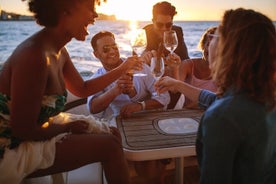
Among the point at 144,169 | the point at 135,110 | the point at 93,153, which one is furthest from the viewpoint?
the point at 144,169

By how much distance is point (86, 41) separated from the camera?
16828 millimetres

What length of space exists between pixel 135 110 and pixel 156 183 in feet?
3.22

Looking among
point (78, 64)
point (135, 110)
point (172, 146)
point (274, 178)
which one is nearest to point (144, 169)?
point (135, 110)

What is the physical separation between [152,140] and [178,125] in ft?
0.88

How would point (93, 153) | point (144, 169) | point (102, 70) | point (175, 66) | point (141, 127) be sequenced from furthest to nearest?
point (102, 70) < point (175, 66) < point (144, 169) < point (141, 127) < point (93, 153)

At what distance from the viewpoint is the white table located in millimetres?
1493

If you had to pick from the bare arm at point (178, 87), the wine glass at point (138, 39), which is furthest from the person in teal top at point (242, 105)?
the wine glass at point (138, 39)

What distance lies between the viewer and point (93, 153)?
144cm

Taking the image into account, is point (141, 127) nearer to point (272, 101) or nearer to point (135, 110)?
point (135, 110)

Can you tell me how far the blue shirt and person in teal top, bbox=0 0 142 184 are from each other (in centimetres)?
52

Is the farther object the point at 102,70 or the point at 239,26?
the point at 102,70

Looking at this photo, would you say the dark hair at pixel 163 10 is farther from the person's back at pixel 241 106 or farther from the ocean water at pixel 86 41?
the ocean water at pixel 86 41

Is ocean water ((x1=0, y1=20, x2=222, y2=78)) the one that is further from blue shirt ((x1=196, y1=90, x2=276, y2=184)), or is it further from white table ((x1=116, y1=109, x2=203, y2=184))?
blue shirt ((x1=196, y1=90, x2=276, y2=184))

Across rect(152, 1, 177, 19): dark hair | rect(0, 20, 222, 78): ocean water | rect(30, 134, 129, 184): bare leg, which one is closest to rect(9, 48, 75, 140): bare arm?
rect(30, 134, 129, 184): bare leg
